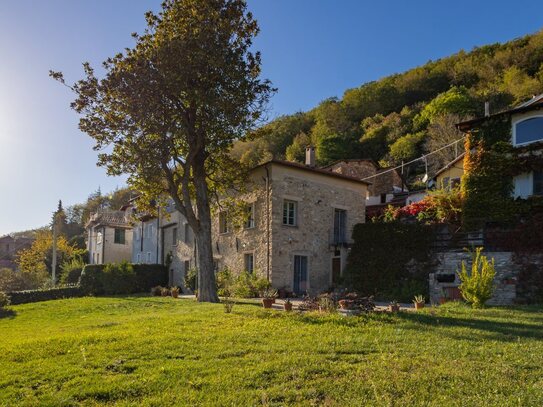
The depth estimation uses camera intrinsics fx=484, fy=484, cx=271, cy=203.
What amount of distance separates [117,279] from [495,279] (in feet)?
68.9

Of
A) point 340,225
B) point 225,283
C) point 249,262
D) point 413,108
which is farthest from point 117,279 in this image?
point 413,108

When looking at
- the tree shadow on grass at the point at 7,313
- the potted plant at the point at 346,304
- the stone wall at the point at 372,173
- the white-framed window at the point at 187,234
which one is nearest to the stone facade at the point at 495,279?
the potted plant at the point at 346,304

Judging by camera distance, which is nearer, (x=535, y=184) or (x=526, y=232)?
(x=526, y=232)

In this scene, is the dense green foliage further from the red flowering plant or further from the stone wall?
the stone wall

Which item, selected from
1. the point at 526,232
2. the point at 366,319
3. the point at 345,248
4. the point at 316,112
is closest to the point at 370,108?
the point at 316,112

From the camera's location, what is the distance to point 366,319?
10.6 metres

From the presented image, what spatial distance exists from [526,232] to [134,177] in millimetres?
15125

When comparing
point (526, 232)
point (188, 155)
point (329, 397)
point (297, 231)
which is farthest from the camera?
point (297, 231)

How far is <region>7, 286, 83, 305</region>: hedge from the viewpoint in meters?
26.5

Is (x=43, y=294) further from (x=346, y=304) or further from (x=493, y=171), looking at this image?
(x=493, y=171)

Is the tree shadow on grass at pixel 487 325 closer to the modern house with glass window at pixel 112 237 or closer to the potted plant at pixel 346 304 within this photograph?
the potted plant at pixel 346 304

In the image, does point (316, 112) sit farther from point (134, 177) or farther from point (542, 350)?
point (542, 350)

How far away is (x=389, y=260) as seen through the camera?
21469 millimetres

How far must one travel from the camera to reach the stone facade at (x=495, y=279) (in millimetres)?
17391
